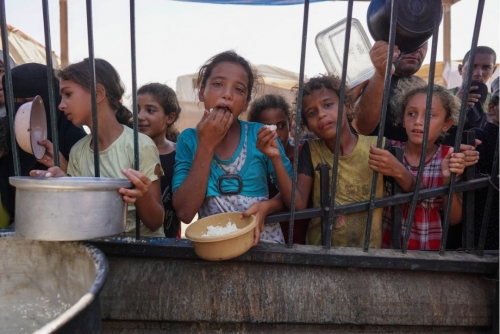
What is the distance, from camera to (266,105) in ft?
9.32

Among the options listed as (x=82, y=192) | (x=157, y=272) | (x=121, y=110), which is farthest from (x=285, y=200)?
(x=121, y=110)

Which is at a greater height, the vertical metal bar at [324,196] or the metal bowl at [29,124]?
the metal bowl at [29,124]

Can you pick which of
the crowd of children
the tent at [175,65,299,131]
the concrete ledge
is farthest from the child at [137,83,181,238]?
the tent at [175,65,299,131]

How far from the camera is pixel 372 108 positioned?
2264 millimetres

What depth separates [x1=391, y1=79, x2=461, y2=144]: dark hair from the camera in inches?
84.4

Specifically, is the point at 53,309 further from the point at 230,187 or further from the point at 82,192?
the point at 230,187

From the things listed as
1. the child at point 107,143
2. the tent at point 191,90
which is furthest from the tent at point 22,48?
the child at point 107,143

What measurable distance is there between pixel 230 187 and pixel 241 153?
7.1 inches

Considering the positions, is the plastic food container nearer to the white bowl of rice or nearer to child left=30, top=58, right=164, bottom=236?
child left=30, top=58, right=164, bottom=236

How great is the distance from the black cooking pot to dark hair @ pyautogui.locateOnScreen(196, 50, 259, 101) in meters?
0.71

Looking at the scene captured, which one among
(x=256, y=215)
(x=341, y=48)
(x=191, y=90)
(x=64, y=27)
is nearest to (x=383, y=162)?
(x=256, y=215)

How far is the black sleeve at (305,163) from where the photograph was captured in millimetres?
1961

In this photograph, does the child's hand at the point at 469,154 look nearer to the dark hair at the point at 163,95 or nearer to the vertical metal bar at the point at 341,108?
the vertical metal bar at the point at 341,108

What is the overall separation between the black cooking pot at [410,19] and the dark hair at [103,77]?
141cm
